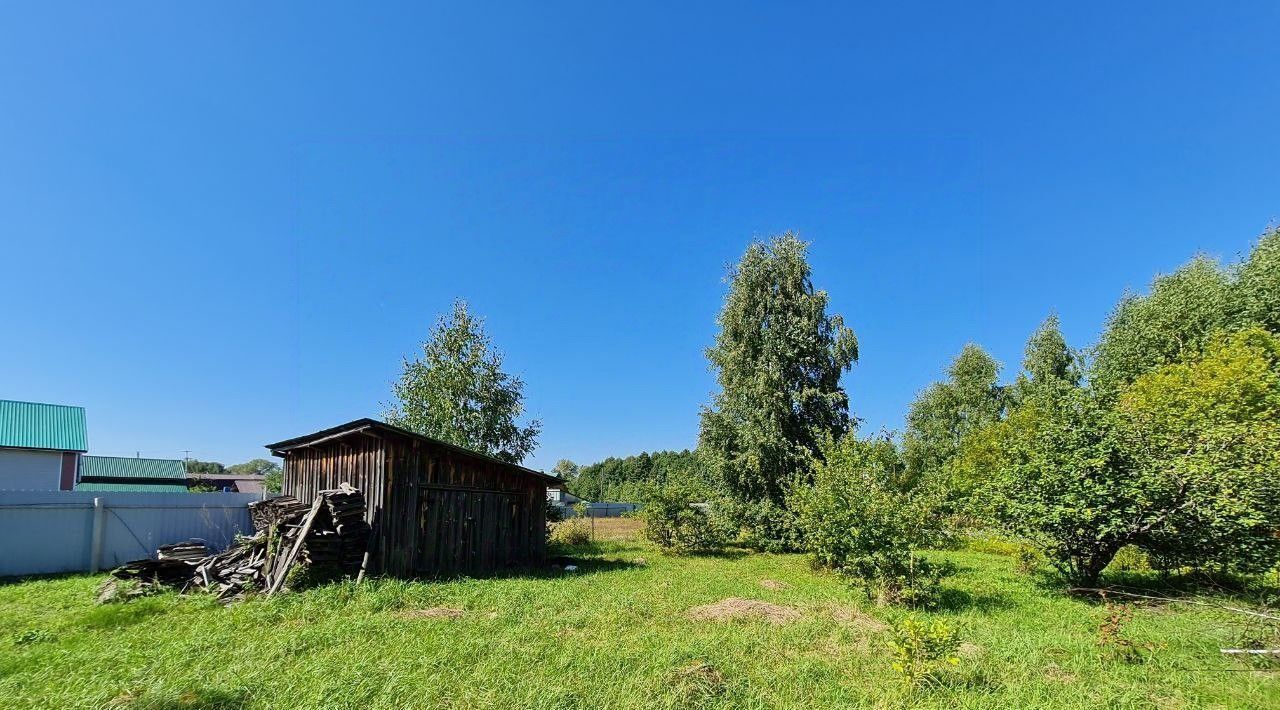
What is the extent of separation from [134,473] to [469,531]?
136ft

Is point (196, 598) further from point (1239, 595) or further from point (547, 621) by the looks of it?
point (1239, 595)

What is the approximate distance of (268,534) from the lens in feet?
33.4

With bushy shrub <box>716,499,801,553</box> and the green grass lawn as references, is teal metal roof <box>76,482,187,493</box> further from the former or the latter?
bushy shrub <box>716,499,801,553</box>

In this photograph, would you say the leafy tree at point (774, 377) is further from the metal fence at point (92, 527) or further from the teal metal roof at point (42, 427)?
the teal metal roof at point (42, 427)

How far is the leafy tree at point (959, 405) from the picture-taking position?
118 ft

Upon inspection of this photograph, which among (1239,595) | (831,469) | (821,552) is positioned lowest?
(1239,595)

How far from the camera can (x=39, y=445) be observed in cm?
2403

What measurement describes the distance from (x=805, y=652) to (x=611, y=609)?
10.6 ft

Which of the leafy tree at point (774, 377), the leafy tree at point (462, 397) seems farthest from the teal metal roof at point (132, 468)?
the leafy tree at point (774, 377)

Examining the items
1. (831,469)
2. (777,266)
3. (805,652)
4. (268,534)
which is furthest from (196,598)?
(777,266)

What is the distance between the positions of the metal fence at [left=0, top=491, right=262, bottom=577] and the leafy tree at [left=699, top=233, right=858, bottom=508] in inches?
617

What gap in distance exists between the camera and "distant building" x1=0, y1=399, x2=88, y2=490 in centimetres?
2356

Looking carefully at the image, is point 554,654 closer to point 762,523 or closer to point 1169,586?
point 1169,586

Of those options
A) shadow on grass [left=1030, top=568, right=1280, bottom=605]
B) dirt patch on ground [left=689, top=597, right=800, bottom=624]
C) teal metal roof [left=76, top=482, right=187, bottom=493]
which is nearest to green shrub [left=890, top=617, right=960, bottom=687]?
dirt patch on ground [left=689, top=597, right=800, bottom=624]
